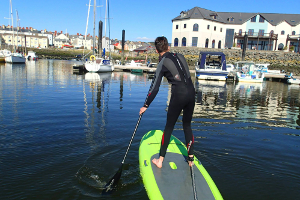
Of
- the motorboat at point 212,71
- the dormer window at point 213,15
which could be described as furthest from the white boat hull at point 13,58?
the dormer window at point 213,15

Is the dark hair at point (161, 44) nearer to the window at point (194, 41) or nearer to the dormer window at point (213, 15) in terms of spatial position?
the window at point (194, 41)

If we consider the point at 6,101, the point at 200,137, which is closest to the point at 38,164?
the point at 200,137

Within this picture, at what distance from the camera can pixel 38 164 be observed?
4.07 meters

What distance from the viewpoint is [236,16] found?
5619 cm

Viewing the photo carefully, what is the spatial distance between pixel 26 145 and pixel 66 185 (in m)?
1.97

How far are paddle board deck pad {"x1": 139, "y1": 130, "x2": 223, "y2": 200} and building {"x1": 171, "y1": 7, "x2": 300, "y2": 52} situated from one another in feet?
169

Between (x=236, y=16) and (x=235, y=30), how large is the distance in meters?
4.17

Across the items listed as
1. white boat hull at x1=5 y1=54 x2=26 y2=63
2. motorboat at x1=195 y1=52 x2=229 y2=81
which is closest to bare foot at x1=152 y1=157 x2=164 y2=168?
motorboat at x1=195 y1=52 x2=229 y2=81

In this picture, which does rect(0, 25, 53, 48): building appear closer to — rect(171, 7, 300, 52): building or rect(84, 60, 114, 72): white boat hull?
rect(171, 7, 300, 52): building

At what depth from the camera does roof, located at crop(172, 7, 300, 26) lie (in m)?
52.3

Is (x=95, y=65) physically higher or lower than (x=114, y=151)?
higher

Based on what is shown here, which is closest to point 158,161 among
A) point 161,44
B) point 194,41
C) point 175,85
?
point 175,85

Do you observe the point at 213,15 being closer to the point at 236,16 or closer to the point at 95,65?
the point at 236,16

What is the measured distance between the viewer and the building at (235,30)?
171 feet
